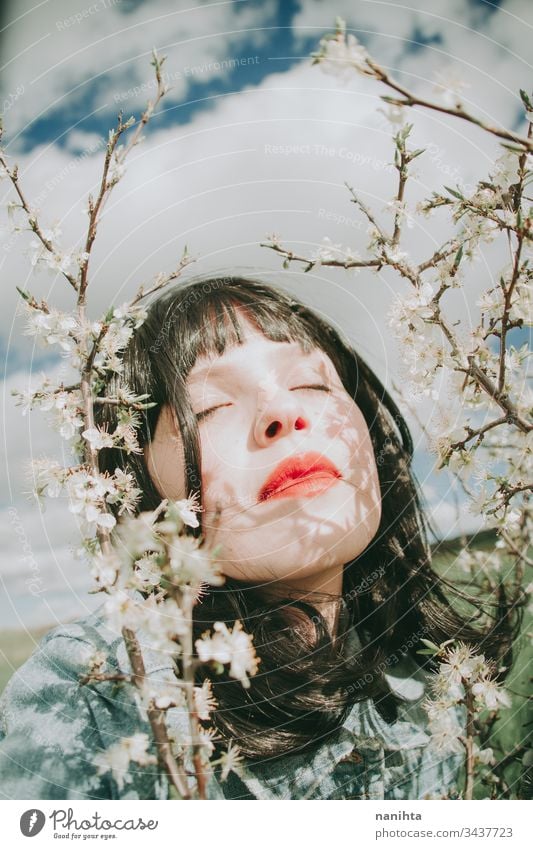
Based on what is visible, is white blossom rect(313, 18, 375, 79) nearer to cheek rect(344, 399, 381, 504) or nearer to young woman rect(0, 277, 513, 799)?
young woman rect(0, 277, 513, 799)

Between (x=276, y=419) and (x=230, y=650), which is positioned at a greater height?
(x=276, y=419)

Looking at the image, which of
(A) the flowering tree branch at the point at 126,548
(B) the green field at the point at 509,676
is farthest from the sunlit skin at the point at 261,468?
(B) the green field at the point at 509,676

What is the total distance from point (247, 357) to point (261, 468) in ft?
0.69

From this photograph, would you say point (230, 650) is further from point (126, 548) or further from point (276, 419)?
point (276, 419)

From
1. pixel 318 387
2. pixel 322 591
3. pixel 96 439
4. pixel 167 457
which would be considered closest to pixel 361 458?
pixel 318 387

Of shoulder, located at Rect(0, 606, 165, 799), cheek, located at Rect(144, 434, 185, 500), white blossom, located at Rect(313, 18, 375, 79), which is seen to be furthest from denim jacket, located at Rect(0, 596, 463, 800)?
white blossom, located at Rect(313, 18, 375, 79)

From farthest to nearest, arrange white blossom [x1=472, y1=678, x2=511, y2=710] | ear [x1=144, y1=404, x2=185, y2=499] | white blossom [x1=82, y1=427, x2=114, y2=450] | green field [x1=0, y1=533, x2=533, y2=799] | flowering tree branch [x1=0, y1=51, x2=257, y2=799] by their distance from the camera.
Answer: green field [x1=0, y1=533, x2=533, y2=799] → ear [x1=144, y1=404, x2=185, y2=499] → white blossom [x1=472, y1=678, x2=511, y2=710] → white blossom [x1=82, y1=427, x2=114, y2=450] → flowering tree branch [x1=0, y1=51, x2=257, y2=799]

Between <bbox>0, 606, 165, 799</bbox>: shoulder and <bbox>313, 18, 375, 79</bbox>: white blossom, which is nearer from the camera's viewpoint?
<bbox>313, 18, 375, 79</bbox>: white blossom

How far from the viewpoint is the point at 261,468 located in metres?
1.22

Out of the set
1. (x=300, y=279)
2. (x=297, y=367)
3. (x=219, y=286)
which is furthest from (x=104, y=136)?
(x=297, y=367)

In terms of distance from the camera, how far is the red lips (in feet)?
4.02

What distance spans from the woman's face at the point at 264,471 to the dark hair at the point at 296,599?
32 millimetres

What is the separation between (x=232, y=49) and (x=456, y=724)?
4.84ft

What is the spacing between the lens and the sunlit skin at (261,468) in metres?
1.21
